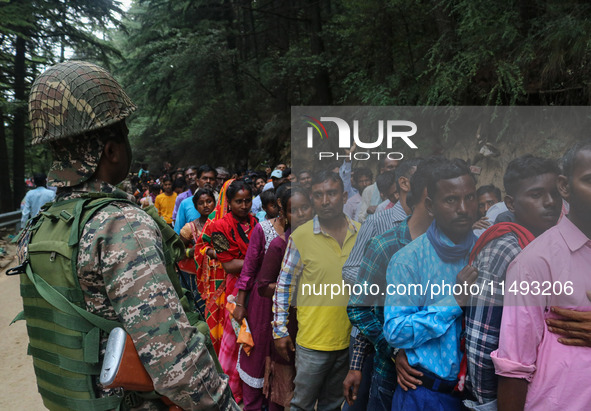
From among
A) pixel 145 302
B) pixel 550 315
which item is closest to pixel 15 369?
pixel 145 302

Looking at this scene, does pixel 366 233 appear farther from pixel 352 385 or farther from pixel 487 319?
pixel 487 319

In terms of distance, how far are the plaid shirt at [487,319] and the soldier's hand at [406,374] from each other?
0.25 m

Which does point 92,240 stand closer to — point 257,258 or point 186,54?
point 257,258

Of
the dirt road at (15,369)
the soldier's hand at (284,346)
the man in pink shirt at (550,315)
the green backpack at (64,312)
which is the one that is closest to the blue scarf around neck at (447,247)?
the man in pink shirt at (550,315)

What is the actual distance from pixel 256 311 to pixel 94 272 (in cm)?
232

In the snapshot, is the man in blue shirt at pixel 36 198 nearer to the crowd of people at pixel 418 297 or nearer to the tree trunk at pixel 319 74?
the crowd of people at pixel 418 297

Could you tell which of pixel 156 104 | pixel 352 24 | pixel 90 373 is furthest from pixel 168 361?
pixel 156 104

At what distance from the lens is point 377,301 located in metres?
2.54

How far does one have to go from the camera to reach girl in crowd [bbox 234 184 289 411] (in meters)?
3.69

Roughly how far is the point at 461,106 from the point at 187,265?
5.45 meters

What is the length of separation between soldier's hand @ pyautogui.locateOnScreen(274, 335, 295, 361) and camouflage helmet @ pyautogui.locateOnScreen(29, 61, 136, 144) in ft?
7.11

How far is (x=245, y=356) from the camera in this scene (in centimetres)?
379

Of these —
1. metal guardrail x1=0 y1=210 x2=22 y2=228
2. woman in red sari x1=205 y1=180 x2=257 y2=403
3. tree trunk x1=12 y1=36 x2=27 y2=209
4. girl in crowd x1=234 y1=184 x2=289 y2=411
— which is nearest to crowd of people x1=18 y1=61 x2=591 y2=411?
girl in crowd x1=234 y1=184 x2=289 y2=411

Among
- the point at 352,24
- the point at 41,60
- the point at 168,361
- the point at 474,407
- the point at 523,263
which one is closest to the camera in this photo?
the point at 168,361
